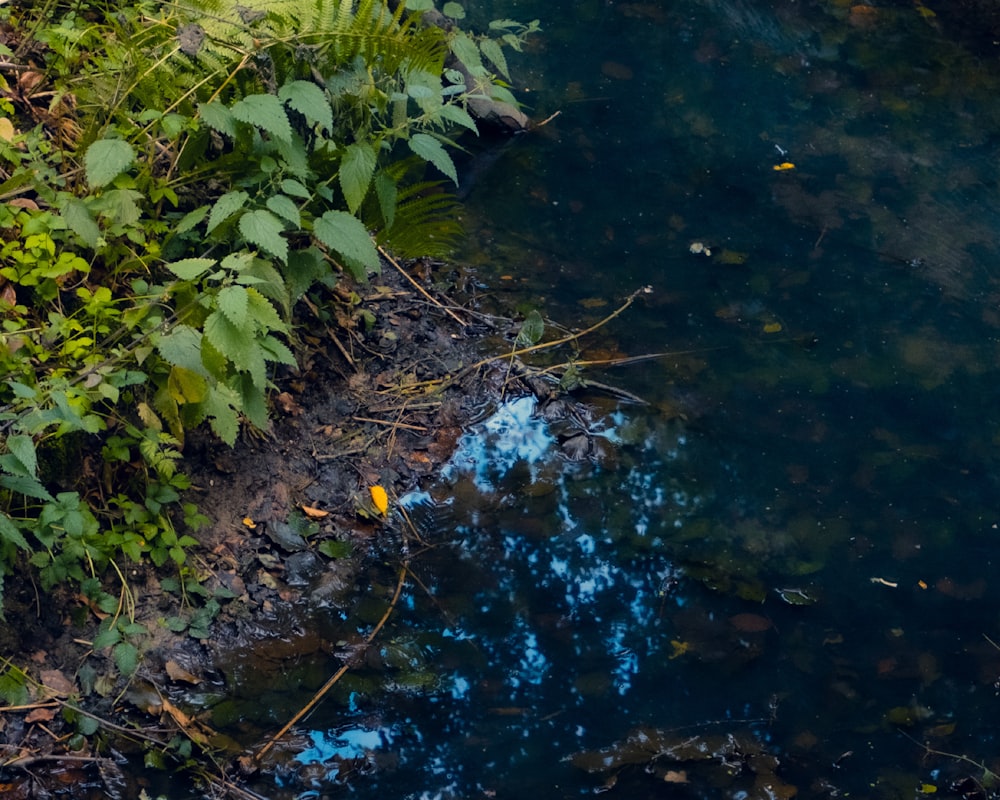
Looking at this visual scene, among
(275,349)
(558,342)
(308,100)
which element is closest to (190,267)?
(275,349)

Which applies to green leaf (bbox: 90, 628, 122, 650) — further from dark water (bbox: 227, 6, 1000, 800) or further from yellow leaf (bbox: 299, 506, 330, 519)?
yellow leaf (bbox: 299, 506, 330, 519)

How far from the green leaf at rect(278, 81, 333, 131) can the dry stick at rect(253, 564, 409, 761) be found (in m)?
1.30

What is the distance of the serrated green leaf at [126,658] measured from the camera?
229 cm

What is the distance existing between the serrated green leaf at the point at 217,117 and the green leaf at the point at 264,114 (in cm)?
5

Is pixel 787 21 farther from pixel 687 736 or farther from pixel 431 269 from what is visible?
pixel 687 736

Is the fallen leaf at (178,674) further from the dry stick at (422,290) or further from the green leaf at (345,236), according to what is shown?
the dry stick at (422,290)

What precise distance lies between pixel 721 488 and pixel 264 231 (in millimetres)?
1690

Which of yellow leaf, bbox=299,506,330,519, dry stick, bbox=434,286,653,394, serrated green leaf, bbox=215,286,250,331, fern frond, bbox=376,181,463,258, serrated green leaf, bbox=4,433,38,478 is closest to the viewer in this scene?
serrated green leaf, bbox=4,433,38,478

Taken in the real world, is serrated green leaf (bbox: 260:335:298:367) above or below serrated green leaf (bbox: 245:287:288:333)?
below

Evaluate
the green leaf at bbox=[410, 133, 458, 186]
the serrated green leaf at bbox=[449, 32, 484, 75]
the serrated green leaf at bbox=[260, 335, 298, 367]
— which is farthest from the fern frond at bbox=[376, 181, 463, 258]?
the serrated green leaf at bbox=[260, 335, 298, 367]

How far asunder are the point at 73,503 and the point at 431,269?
1.85 meters

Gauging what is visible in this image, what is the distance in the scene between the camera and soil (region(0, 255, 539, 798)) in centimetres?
224

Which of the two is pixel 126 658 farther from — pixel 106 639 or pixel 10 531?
pixel 10 531

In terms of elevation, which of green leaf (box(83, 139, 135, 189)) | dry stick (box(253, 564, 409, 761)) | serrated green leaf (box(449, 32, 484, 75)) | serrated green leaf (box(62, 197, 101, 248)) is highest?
green leaf (box(83, 139, 135, 189))
